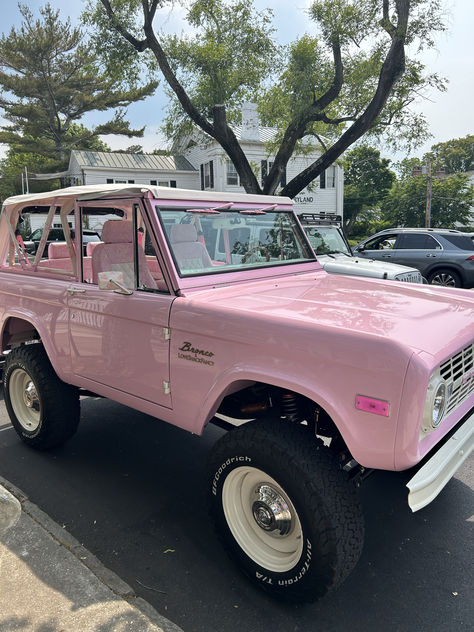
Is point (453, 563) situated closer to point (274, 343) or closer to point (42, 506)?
point (274, 343)

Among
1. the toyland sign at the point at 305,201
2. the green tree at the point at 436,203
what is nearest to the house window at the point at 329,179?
the toyland sign at the point at 305,201

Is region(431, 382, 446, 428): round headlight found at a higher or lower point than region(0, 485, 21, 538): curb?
higher

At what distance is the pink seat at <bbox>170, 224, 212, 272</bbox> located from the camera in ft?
9.99

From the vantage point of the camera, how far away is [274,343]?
7.68 feet

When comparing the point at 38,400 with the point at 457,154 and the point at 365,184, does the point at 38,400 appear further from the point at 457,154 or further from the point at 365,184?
the point at 457,154

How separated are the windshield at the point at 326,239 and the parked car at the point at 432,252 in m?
2.94

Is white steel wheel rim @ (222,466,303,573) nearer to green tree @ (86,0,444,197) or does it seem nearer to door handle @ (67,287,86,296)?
door handle @ (67,287,86,296)

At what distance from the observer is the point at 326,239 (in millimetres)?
9500

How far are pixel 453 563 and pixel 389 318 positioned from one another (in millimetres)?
1490

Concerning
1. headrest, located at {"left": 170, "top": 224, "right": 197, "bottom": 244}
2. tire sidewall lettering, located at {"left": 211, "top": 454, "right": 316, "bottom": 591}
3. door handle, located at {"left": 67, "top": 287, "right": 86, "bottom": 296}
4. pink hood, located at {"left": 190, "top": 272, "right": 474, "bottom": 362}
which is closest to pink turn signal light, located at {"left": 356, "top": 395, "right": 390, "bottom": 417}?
pink hood, located at {"left": 190, "top": 272, "right": 474, "bottom": 362}

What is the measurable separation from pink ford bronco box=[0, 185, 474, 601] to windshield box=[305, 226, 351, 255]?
5322 millimetres

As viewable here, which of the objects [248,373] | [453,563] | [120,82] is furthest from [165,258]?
[120,82]

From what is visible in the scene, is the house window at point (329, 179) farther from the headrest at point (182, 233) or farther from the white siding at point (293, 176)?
the headrest at point (182, 233)

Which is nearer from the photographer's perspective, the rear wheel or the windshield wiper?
the windshield wiper
